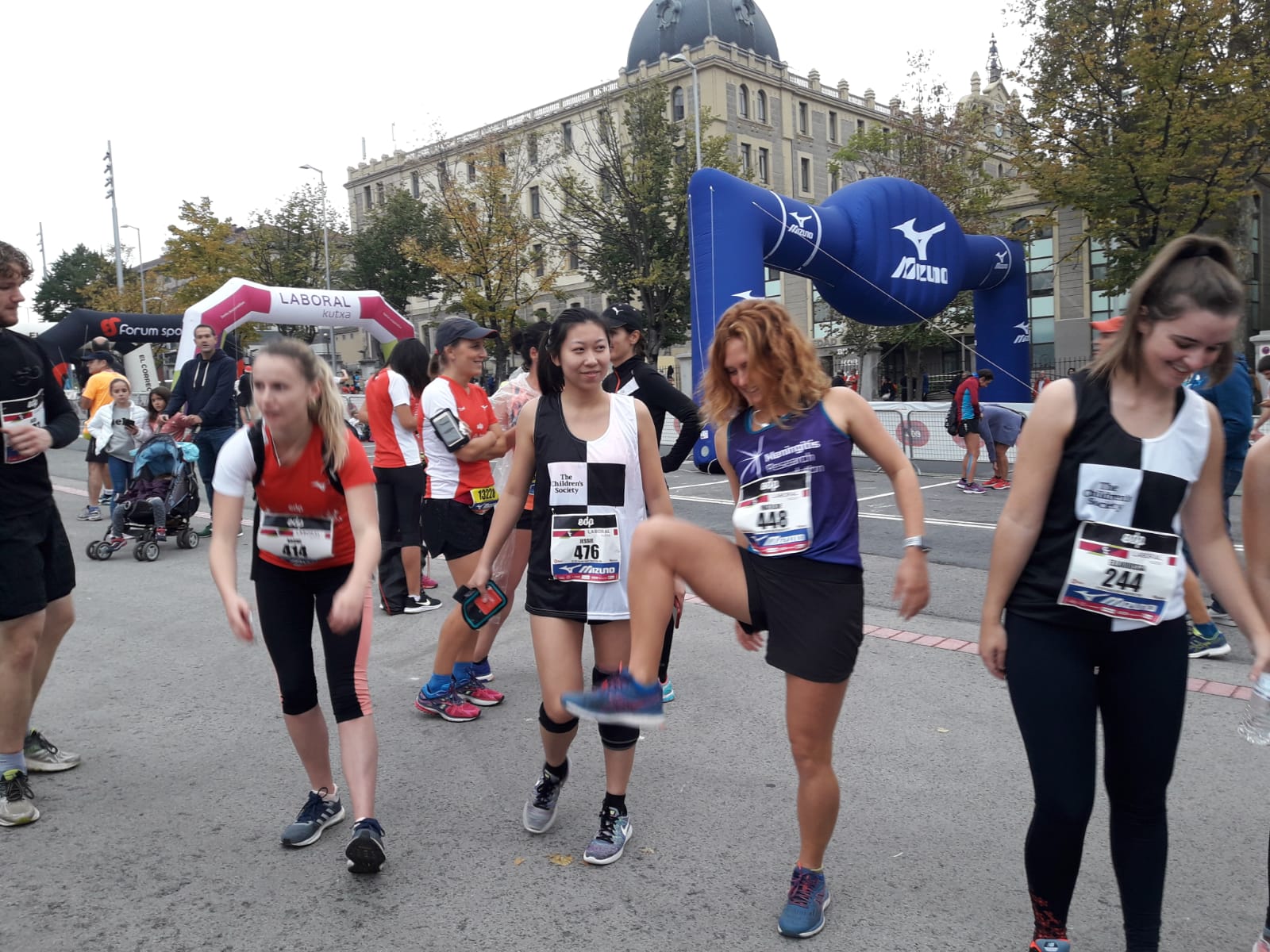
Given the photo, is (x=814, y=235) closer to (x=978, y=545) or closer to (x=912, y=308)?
(x=912, y=308)

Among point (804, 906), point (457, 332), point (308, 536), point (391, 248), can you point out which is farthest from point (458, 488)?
point (391, 248)

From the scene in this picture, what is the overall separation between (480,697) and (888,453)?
2854 mm

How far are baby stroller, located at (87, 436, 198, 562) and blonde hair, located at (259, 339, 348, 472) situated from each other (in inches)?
286

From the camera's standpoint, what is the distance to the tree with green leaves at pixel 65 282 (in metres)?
72.4

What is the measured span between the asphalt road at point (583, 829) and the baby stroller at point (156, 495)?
4.08m

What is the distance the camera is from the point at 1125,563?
231 cm

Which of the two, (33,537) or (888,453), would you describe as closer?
(888,453)

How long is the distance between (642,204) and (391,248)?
25417 millimetres

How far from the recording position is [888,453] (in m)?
2.88

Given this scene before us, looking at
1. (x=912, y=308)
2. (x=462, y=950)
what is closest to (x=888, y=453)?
(x=462, y=950)

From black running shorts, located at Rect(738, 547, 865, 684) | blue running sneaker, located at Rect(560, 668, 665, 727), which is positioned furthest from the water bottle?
blue running sneaker, located at Rect(560, 668, 665, 727)

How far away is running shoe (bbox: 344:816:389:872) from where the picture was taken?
10.4 feet

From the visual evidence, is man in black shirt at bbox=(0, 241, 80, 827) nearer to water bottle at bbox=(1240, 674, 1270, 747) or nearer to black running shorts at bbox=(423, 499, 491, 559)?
black running shorts at bbox=(423, 499, 491, 559)

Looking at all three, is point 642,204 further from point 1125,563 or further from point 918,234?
point 1125,563
